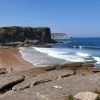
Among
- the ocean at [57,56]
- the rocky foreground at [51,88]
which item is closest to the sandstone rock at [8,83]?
the rocky foreground at [51,88]

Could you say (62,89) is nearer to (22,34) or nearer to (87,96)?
(87,96)

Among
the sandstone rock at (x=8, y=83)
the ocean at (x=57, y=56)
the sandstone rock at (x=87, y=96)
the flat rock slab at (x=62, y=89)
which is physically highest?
the sandstone rock at (x=87, y=96)

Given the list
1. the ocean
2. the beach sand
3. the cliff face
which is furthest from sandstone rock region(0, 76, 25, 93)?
the cliff face

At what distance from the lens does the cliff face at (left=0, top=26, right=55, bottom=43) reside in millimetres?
120562

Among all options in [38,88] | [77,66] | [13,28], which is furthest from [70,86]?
[13,28]

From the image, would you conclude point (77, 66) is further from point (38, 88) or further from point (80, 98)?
point (80, 98)

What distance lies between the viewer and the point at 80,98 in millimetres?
11523

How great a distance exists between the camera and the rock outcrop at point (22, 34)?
394ft

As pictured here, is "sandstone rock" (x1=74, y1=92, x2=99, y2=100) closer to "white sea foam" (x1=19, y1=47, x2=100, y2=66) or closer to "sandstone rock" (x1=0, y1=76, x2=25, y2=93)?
"sandstone rock" (x1=0, y1=76, x2=25, y2=93)

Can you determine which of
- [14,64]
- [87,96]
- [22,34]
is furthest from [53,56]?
[22,34]

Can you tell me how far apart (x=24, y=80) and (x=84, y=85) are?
154 inches

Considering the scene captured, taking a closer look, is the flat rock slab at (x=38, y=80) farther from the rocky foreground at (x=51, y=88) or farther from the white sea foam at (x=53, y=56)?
the white sea foam at (x=53, y=56)

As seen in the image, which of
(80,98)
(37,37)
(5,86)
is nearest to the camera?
(80,98)

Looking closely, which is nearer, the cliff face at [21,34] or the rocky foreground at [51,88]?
the rocky foreground at [51,88]
